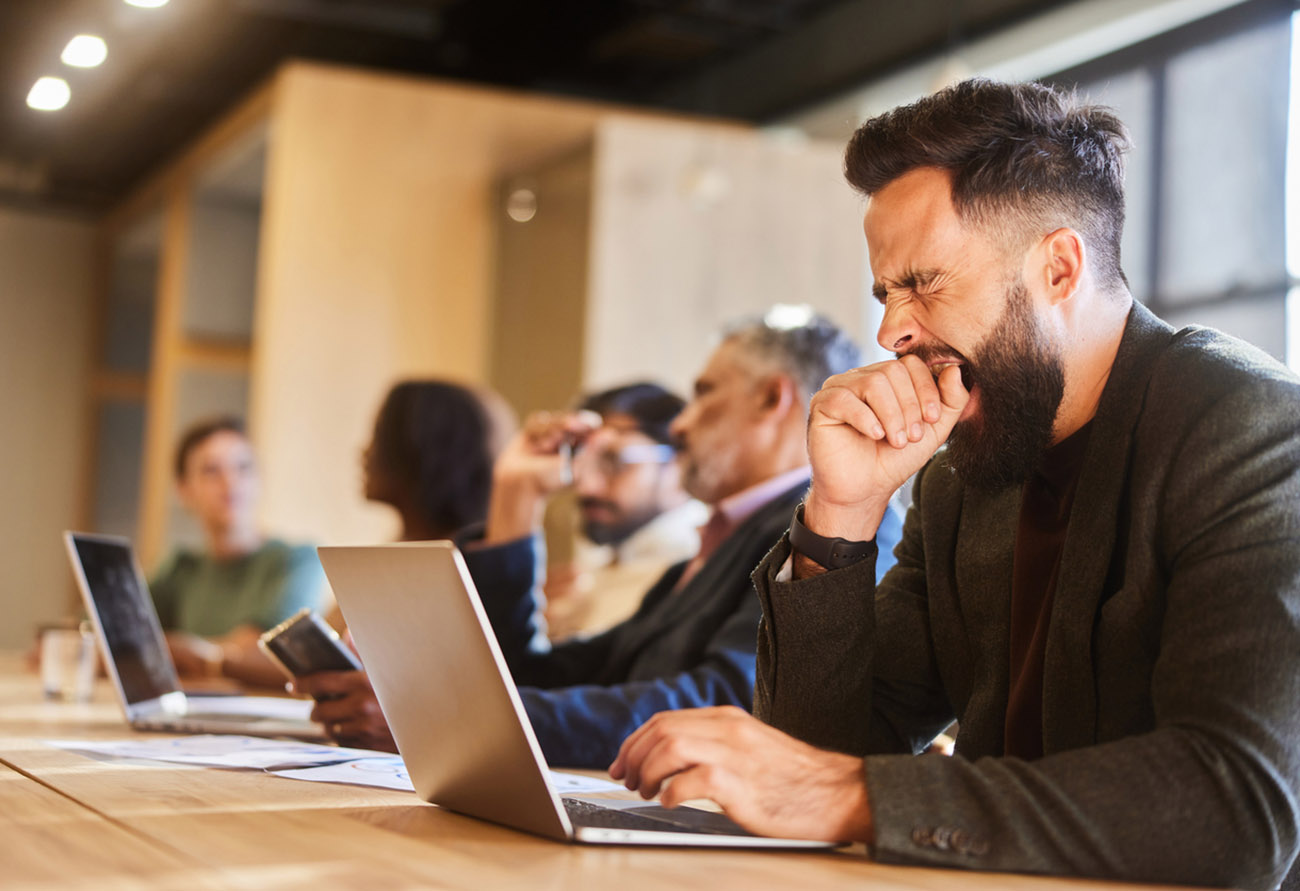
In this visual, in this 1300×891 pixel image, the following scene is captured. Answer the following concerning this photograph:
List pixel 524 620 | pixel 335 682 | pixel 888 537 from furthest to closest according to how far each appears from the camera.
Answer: pixel 524 620
pixel 888 537
pixel 335 682

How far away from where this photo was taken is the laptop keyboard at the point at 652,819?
1.09 m

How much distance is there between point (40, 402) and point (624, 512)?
5091 mm

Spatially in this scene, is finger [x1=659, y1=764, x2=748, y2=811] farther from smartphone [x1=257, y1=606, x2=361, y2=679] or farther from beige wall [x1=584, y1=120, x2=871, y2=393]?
beige wall [x1=584, y1=120, x2=871, y2=393]

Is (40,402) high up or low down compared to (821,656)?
up

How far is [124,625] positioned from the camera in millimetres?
2062

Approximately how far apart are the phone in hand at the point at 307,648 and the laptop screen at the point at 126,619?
338 millimetres

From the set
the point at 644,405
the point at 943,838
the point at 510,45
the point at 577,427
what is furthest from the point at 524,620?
the point at 510,45

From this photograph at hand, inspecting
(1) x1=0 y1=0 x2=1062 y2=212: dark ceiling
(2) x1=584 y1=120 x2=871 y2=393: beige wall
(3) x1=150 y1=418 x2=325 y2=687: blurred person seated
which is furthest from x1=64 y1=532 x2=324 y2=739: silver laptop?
(1) x1=0 y1=0 x2=1062 y2=212: dark ceiling

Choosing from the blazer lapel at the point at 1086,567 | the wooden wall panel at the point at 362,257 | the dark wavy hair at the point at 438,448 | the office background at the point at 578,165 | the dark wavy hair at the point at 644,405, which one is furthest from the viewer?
the wooden wall panel at the point at 362,257

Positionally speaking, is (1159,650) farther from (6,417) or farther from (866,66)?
(6,417)

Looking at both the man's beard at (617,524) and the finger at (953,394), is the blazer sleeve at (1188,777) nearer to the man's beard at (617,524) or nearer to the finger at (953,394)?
the finger at (953,394)

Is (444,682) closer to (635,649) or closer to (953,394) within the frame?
(953,394)

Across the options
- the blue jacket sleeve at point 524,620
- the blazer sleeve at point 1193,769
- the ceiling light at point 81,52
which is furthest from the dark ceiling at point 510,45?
the blazer sleeve at point 1193,769

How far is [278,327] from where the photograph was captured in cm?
483
